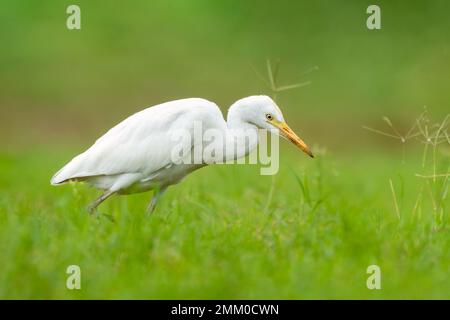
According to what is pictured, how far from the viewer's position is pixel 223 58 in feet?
50.3

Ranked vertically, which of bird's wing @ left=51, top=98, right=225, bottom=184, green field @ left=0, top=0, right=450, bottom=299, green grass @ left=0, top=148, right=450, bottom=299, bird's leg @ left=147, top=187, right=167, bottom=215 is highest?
→ green field @ left=0, top=0, right=450, bottom=299

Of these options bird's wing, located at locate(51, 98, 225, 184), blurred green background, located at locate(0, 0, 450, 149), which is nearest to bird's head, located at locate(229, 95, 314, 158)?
bird's wing, located at locate(51, 98, 225, 184)

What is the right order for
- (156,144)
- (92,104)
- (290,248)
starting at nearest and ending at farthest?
1. (290,248)
2. (156,144)
3. (92,104)

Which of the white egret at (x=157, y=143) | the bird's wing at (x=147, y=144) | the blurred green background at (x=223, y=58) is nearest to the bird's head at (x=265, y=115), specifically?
the white egret at (x=157, y=143)

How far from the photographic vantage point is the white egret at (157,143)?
5.91 m

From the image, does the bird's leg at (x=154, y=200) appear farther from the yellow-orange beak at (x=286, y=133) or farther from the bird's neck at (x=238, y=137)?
the yellow-orange beak at (x=286, y=133)

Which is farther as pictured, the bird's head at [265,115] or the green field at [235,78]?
the green field at [235,78]

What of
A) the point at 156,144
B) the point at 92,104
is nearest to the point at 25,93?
the point at 92,104

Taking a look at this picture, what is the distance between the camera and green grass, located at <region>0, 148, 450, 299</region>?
4371 millimetres

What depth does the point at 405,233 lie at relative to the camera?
5.29m

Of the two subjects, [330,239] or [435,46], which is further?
[435,46]

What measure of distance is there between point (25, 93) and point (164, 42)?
7.52 ft

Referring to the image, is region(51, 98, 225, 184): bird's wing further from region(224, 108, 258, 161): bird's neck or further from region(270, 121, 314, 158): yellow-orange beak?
region(270, 121, 314, 158): yellow-orange beak
